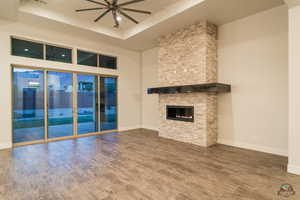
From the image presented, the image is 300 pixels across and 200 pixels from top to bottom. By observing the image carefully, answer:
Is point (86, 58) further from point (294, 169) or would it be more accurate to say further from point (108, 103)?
point (294, 169)

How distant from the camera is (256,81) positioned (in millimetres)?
4414

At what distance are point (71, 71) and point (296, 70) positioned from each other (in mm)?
6383

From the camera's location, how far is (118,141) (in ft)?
17.9

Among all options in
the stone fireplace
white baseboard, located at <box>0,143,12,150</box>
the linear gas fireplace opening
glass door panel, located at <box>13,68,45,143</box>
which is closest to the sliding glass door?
glass door panel, located at <box>13,68,45,143</box>

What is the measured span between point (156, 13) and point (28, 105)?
16.6 ft

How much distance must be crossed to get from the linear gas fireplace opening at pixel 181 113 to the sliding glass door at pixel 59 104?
2.70 meters

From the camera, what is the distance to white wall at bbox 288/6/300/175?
Answer: 2979 millimetres

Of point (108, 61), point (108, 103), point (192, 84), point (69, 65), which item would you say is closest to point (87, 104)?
point (108, 103)

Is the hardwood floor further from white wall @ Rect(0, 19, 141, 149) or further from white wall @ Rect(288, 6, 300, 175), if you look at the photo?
white wall @ Rect(0, 19, 141, 149)

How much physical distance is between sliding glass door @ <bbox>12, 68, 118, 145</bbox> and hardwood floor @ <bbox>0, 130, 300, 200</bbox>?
106cm

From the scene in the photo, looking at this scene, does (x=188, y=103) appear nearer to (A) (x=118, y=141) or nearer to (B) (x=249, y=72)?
(B) (x=249, y=72)

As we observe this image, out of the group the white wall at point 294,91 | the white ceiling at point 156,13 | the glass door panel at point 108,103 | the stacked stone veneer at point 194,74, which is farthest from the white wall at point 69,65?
the white wall at point 294,91

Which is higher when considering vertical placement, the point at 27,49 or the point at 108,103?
the point at 27,49

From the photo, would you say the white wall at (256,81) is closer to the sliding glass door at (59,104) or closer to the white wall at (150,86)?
the white wall at (150,86)
